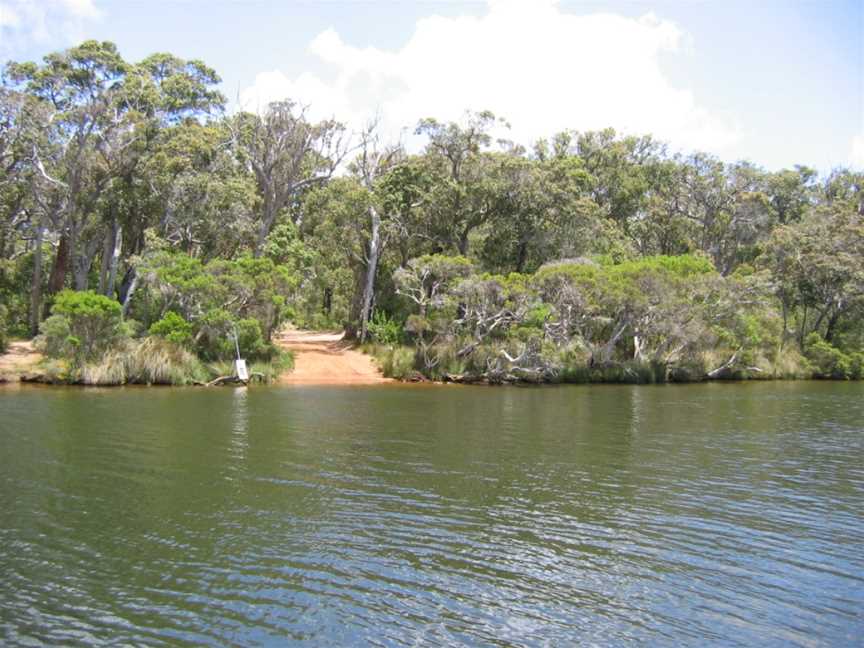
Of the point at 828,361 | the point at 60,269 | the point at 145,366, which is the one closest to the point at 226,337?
the point at 145,366

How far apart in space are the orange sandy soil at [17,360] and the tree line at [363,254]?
186 cm

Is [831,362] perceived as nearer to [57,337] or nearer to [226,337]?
[226,337]

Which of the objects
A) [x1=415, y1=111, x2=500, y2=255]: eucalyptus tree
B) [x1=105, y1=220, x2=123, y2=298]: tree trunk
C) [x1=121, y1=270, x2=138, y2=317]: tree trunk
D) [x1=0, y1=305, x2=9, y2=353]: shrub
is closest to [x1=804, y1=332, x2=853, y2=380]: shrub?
[x1=415, y1=111, x2=500, y2=255]: eucalyptus tree

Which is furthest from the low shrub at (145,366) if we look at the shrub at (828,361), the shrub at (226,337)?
the shrub at (828,361)

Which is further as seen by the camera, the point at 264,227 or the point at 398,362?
the point at 264,227

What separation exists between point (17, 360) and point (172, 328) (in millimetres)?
7776

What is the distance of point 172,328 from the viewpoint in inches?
1403

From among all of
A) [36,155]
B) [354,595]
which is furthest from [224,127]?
[354,595]

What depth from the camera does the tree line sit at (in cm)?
3925

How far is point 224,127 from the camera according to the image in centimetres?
5212

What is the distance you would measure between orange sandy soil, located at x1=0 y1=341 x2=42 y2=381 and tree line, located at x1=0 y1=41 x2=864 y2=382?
6.10ft

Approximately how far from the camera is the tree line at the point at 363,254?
129 ft

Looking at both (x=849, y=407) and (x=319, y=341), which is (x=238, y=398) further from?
(x=849, y=407)

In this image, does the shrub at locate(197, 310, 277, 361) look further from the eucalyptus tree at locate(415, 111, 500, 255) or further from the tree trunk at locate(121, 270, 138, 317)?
the eucalyptus tree at locate(415, 111, 500, 255)
